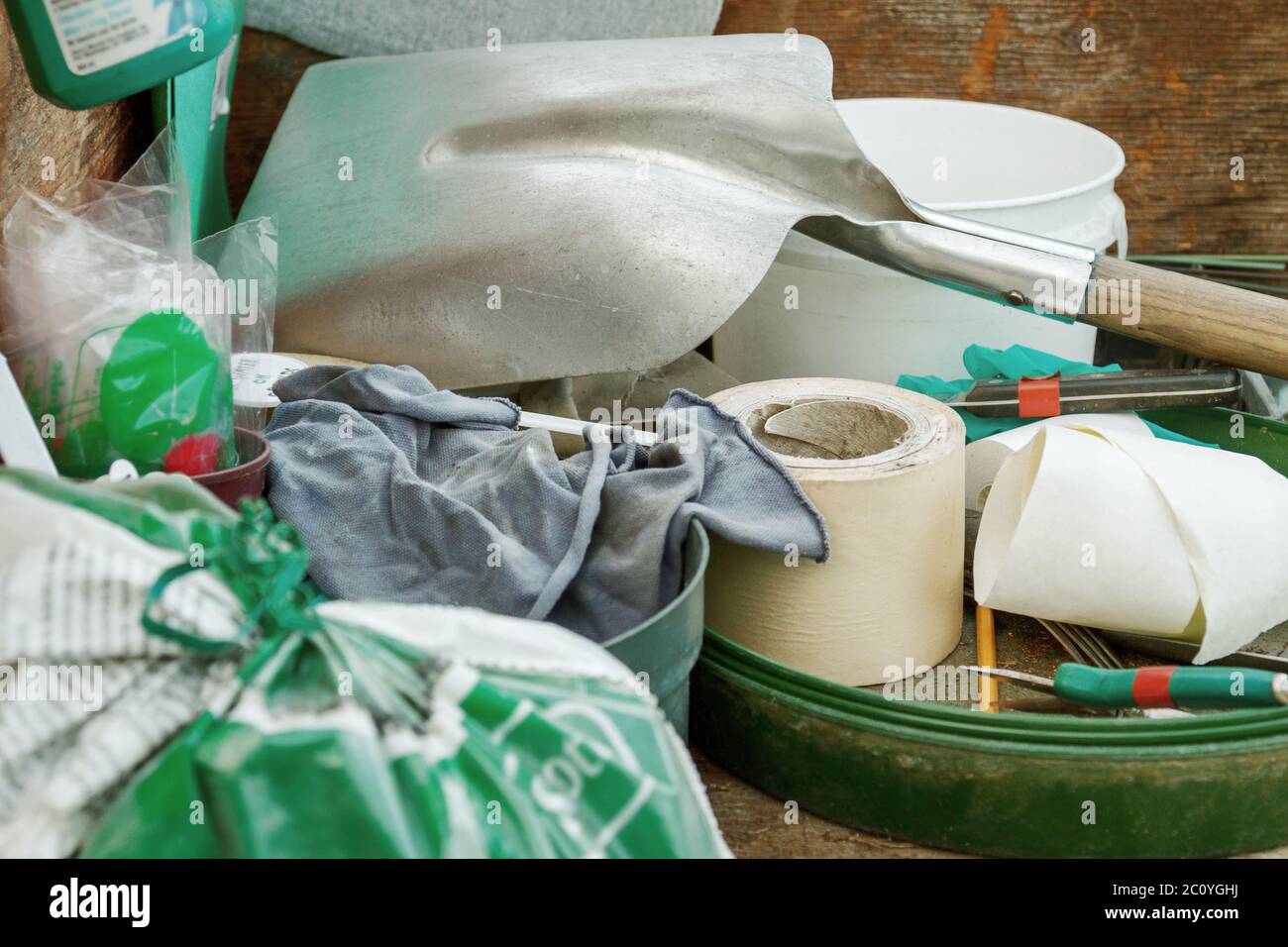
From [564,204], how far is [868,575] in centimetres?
65

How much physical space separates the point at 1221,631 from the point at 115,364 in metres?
1.12

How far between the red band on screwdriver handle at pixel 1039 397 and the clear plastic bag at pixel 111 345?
0.98 m

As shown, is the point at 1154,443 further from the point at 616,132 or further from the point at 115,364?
the point at 115,364

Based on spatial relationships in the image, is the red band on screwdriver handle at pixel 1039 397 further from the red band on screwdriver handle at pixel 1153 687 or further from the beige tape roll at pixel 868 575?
the red band on screwdriver handle at pixel 1153 687

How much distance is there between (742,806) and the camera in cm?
129

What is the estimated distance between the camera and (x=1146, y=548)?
1.35 metres

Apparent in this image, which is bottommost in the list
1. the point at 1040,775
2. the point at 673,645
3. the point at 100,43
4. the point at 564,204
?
the point at 1040,775

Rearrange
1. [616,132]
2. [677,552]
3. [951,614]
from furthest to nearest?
1. [616,132]
2. [951,614]
3. [677,552]

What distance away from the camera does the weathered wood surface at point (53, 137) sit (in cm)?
137

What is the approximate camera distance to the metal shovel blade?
1.63m

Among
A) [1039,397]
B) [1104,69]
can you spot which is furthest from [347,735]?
[1104,69]

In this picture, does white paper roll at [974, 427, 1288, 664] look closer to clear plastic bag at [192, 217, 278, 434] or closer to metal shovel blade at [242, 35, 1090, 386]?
metal shovel blade at [242, 35, 1090, 386]

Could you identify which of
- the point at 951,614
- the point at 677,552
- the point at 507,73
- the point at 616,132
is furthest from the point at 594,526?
the point at 507,73

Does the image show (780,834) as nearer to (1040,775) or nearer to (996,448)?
(1040,775)
